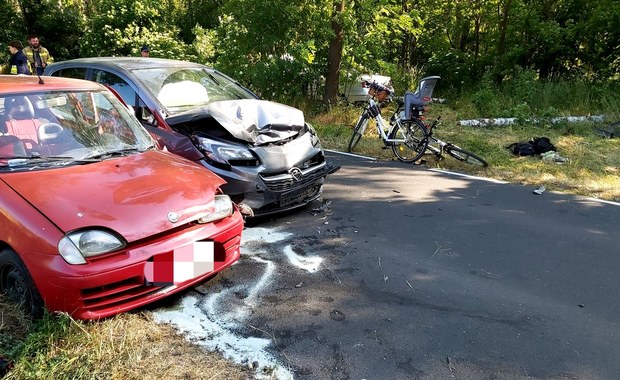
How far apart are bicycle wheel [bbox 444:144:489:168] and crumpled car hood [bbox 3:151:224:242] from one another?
509 cm

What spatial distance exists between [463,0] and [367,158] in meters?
10.7

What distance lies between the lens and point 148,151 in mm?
3918

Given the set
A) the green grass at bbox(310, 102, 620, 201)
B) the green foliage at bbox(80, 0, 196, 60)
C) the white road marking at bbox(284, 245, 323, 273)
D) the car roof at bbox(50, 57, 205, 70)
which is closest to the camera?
the white road marking at bbox(284, 245, 323, 273)

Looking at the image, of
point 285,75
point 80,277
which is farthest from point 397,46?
point 80,277

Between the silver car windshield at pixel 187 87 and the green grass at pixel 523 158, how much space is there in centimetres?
335

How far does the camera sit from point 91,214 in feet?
9.37

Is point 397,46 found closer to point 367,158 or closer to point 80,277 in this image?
point 367,158

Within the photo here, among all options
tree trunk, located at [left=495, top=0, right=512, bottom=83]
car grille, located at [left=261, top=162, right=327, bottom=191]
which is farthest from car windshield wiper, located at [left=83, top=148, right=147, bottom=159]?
tree trunk, located at [left=495, top=0, right=512, bottom=83]

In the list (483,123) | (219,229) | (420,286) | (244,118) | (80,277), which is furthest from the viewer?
(483,123)

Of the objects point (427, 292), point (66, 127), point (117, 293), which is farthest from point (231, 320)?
point (66, 127)

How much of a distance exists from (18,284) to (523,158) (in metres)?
7.45

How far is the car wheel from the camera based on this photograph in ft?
9.27

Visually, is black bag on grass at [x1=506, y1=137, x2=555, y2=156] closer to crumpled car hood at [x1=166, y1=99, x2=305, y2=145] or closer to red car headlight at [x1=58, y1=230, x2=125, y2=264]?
crumpled car hood at [x1=166, y1=99, x2=305, y2=145]

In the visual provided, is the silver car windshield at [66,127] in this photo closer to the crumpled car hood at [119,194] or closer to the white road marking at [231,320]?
the crumpled car hood at [119,194]
